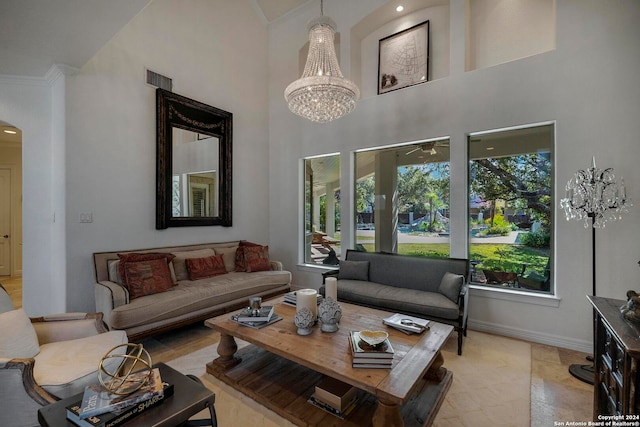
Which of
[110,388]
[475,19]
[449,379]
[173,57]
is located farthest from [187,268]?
[475,19]

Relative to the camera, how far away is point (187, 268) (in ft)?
12.8

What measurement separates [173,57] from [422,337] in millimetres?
4687

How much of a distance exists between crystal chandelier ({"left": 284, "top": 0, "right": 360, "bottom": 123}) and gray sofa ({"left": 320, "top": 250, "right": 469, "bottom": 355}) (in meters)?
2.04

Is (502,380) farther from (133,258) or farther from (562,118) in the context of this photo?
(133,258)

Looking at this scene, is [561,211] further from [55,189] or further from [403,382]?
[55,189]

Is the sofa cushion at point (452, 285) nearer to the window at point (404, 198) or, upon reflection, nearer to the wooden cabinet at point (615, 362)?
the window at point (404, 198)

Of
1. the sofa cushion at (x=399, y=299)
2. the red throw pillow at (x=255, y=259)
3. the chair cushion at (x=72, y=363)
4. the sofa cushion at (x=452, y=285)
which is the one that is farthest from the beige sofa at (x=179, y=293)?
the sofa cushion at (x=452, y=285)

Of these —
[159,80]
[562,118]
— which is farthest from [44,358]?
[562,118]

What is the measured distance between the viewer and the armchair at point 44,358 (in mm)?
1510

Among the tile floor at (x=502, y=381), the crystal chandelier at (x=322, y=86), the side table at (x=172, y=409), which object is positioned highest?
the crystal chandelier at (x=322, y=86)

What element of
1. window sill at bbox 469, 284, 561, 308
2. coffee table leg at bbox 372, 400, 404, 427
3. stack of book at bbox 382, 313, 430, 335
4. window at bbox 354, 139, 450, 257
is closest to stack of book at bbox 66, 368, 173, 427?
coffee table leg at bbox 372, 400, 404, 427

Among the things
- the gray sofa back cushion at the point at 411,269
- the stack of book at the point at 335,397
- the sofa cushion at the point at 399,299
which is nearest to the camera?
the stack of book at the point at 335,397

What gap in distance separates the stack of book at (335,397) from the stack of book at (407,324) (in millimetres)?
554

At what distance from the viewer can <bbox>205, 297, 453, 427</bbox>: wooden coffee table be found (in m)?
1.60
